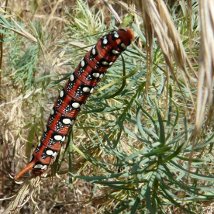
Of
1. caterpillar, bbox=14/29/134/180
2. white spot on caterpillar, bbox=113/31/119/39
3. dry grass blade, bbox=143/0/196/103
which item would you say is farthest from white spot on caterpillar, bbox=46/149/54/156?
dry grass blade, bbox=143/0/196/103

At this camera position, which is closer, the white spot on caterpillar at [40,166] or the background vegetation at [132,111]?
the background vegetation at [132,111]

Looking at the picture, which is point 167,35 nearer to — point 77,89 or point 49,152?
point 77,89

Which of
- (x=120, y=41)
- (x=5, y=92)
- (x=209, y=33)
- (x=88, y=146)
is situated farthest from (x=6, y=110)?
(x=209, y=33)

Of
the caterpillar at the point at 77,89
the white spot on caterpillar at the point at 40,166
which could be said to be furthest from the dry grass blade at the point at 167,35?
the white spot on caterpillar at the point at 40,166

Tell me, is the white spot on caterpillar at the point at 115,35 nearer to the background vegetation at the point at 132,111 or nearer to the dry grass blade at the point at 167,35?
the background vegetation at the point at 132,111

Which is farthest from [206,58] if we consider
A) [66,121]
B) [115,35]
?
[66,121]

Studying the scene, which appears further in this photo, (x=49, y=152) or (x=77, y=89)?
(x=49, y=152)
